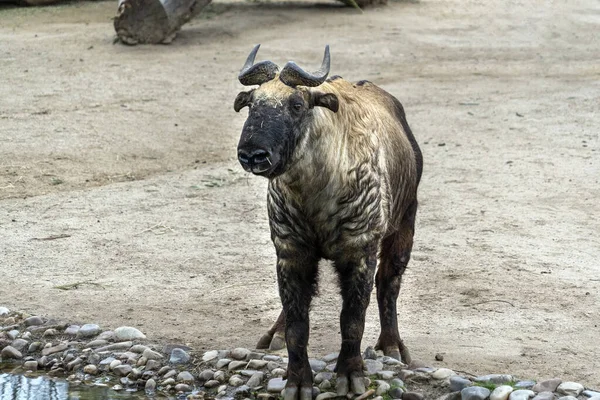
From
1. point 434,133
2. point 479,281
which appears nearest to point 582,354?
point 479,281

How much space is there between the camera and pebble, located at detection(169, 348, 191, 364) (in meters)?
6.17

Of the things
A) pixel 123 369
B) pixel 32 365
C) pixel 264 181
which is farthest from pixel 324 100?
pixel 264 181

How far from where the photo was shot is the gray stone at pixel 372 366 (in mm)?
5793

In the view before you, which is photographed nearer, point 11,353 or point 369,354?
point 369,354

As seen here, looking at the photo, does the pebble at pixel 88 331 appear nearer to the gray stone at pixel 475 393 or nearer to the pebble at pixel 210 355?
the pebble at pixel 210 355

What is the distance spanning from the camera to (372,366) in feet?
19.2

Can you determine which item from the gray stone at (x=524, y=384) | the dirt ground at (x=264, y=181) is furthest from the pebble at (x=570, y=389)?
the dirt ground at (x=264, y=181)

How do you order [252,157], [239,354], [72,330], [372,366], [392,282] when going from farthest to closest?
[72,330] → [392,282] → [239,354] → [372,366] → [252,157]

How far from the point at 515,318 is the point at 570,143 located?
4370 mm

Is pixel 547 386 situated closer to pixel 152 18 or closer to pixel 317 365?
pixel 317 365

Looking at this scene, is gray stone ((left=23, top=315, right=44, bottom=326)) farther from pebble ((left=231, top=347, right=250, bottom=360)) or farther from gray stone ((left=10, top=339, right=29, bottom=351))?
pebble ((left=231, top=347, right=250, bottom=360))

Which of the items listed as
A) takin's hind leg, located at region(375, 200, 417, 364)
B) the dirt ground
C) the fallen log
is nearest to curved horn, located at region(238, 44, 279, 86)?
takin's hind leg, located at region(375, 200, 417, 364)

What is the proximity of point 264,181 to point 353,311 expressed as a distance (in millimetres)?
4426

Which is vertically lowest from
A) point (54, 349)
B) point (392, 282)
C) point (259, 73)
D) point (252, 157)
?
point (54, 349)
